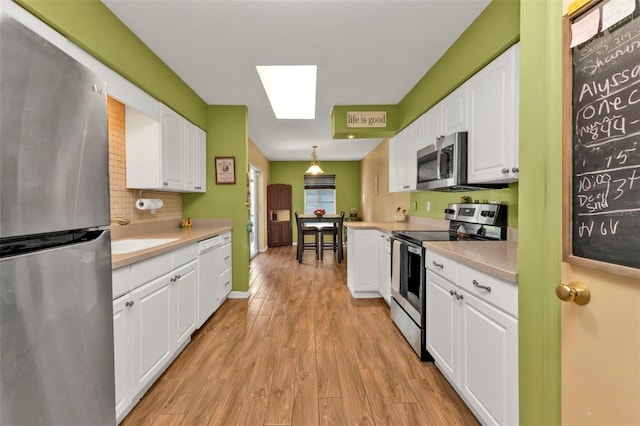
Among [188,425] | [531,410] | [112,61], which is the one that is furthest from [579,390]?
[112,61]

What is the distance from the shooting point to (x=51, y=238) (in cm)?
76

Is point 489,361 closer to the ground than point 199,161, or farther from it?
closer to the ground

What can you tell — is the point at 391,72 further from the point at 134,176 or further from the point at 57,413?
the point at 57,413

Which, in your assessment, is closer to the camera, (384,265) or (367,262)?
(384,265)

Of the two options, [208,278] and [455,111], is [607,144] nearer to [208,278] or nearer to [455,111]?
[455,111]

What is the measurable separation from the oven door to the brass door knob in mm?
1249

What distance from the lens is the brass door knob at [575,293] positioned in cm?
79

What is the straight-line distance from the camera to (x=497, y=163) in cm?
173

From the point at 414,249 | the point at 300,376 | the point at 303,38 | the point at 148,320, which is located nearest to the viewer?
the point at 148,320

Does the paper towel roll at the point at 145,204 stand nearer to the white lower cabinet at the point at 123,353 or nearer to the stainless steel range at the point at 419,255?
the white lower cabinet at the point at 123,353

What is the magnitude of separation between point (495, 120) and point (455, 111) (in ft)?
1.68

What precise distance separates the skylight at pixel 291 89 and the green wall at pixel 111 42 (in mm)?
861

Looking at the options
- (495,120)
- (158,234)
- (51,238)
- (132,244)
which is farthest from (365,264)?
(51,238)

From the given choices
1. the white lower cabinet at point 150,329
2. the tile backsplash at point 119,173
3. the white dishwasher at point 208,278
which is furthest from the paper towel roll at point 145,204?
the white lower cabinet at point 150,329
